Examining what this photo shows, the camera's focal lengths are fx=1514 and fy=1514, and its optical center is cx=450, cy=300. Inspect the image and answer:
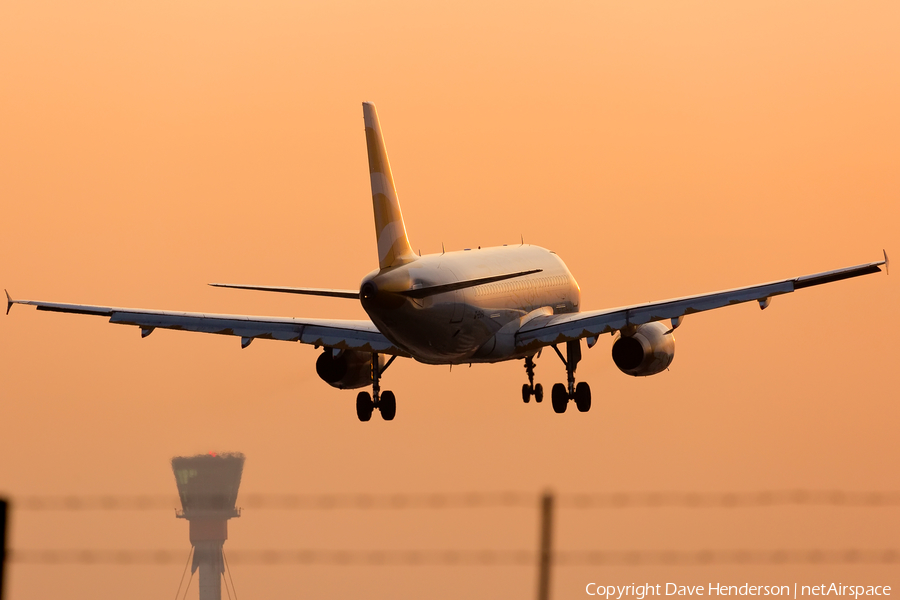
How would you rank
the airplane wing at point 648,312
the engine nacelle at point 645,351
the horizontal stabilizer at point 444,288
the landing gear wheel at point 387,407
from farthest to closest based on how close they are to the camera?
the landing gear wheel at point 387,407, the engine nacelle at point 645,351, the horizontal stabilizer at point 444,288, the airplane wing at point 648,312

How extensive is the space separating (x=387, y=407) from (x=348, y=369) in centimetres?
227

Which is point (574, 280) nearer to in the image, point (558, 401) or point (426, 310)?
point (558, 401)

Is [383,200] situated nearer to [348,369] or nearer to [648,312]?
[348,369]

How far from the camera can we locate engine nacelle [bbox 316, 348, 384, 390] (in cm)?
6084

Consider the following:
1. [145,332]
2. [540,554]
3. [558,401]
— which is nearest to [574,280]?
[558,401]

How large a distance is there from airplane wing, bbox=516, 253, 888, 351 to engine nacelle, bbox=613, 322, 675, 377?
8.16 ft

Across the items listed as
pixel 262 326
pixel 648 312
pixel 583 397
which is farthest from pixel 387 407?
pixel 648 312

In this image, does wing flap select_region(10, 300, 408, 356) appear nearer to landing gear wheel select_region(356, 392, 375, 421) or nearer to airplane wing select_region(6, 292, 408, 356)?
airplane wing select_region(6, 292, 408, 356)

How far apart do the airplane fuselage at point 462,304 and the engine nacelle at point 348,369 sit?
545 cm

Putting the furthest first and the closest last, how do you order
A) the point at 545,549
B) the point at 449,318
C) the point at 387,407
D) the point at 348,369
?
the point at 348,369 < the point at 387,407 < the point at 449,318 < the point at 545,549

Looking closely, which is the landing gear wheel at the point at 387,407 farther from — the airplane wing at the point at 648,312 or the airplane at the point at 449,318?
the airplane wing at the point at 648,312

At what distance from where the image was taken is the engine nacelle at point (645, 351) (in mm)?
58906

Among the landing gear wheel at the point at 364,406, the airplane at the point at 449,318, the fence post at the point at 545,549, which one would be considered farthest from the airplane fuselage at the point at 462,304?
the fence post at the point at 545,549

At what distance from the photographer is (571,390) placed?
198 feet
